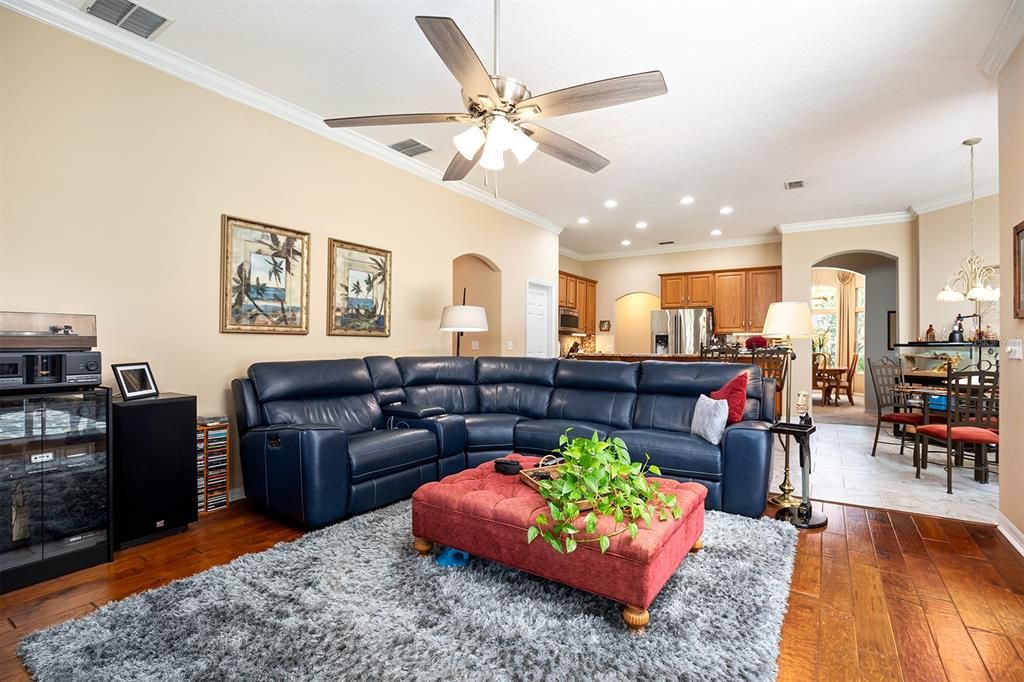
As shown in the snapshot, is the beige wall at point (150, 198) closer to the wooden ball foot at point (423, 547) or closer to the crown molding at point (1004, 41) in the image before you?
the wooden ball foot at point (423, 547)

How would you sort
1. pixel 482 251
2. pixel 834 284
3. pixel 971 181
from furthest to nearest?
pixel 834 284, pixel 482 251, pixel 971 181

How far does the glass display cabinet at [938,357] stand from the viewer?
5.35 m

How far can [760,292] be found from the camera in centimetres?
800

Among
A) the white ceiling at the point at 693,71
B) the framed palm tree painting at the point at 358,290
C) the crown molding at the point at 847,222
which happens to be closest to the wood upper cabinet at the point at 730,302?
the crown molding at the point at 847,222

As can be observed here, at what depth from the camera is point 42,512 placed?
2336mm

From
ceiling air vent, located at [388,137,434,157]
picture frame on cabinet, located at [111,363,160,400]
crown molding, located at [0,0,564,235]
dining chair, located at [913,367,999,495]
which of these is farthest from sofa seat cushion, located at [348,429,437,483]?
dining chair, located at [913,367,999,495]

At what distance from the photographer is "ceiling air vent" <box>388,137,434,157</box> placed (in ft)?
14.9

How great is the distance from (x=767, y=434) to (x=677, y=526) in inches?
55.1

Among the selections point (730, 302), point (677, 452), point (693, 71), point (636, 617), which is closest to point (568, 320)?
point (730, 302)

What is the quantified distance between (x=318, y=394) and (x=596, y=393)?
7.48ft

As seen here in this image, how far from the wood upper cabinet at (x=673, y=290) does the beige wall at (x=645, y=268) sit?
146 mm

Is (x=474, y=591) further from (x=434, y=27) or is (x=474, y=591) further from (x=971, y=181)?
(x=971, y=181)

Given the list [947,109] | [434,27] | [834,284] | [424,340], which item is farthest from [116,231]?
[834,284]

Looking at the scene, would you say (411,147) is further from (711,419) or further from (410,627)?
(410,627)
